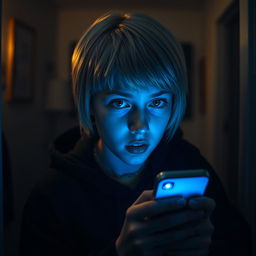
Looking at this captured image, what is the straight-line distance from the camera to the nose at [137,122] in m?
0.51

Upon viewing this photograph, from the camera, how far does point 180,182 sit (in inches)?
16.6

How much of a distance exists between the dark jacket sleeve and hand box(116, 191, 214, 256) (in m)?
0.15

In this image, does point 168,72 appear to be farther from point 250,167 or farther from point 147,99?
point 250,167

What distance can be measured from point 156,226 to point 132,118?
197 millimetres

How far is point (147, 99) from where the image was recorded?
52cm

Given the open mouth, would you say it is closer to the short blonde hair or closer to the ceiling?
the short blonde hair

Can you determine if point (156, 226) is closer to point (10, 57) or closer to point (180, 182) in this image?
point (180, 182)

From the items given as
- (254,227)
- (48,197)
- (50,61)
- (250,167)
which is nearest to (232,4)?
(250,167)

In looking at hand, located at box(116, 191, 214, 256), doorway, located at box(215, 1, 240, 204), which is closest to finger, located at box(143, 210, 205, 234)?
hand, located at box(116, 191, 214, 256)

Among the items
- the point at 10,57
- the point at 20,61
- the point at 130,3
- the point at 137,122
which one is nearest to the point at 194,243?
the point at 137,122

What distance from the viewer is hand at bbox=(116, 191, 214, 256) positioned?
44 cm

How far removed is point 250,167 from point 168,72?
1.08 ft

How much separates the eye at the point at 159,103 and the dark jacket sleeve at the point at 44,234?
1.05ft

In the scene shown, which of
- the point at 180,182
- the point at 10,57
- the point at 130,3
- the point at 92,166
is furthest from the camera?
the point at 130,3
